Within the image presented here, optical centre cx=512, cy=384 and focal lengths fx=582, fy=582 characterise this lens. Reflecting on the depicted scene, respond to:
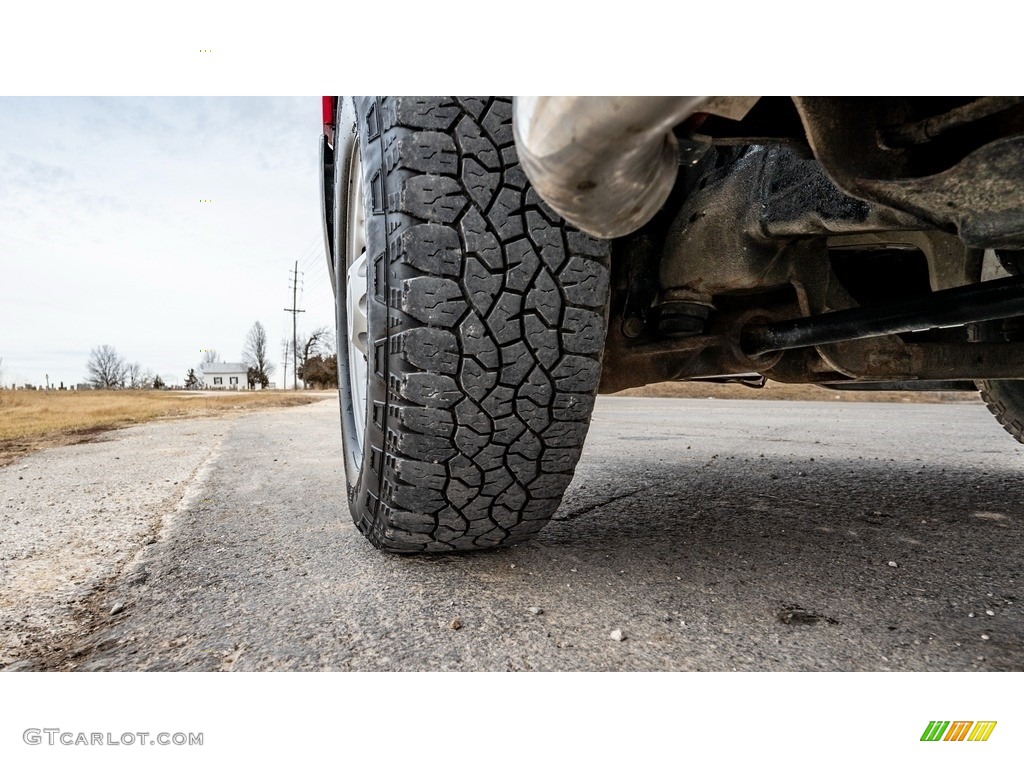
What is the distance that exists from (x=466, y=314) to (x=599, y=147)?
1.69ft

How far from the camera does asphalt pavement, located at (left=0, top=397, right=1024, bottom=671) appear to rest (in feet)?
2.81

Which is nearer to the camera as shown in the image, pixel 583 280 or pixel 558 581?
pixel 583 280

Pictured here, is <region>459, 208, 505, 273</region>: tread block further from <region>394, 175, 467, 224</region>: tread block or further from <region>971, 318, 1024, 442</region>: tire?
<region>971, 318, 1024, 442</region>: tire

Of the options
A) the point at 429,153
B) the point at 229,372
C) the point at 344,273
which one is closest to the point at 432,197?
the point at 429,153

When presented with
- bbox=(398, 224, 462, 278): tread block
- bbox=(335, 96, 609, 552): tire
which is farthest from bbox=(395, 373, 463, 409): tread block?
bbox=(398, 224, 462, 278): tread block

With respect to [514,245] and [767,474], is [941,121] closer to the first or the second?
[514,245]

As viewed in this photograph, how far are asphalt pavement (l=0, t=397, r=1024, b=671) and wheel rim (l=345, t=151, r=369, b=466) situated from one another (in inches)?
14.1

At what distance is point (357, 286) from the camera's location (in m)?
1.34

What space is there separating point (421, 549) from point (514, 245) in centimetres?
64

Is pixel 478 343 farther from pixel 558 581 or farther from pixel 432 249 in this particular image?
pixel 558 581

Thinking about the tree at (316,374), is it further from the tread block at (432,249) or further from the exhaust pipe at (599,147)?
the exhaust pipe at (599,147)

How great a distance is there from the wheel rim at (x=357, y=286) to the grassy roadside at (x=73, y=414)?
1.53 metres

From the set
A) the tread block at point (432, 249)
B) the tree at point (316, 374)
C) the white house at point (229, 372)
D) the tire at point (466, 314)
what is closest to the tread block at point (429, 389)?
the tire at point (466, 314)
